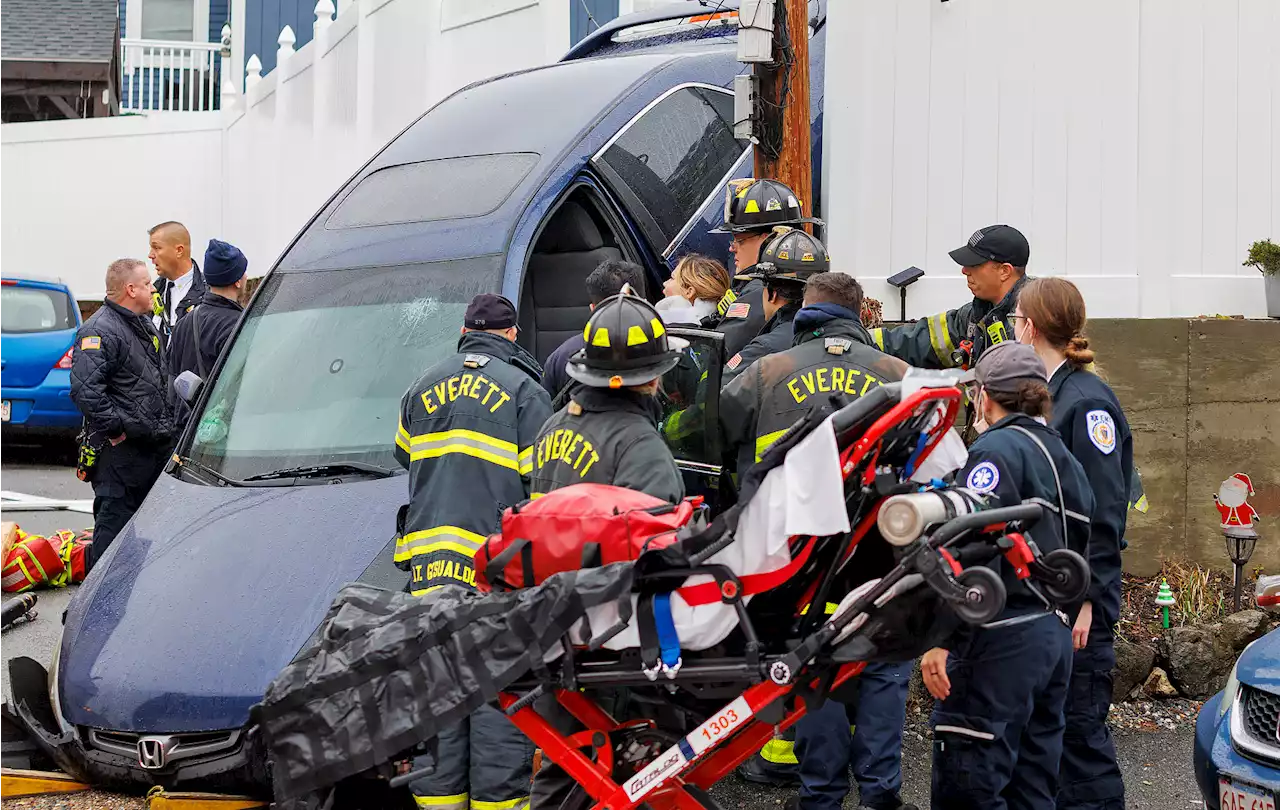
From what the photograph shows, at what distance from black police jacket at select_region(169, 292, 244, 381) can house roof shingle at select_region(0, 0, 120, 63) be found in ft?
58.9

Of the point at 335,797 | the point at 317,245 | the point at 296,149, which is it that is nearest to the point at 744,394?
the point at 335,797

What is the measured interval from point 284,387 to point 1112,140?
4.66 m

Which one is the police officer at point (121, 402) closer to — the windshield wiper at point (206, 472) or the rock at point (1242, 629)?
the windshield wiper at point (206, 472)

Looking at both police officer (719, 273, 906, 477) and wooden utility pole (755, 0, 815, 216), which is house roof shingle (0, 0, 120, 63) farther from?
police officer (719, 273, 906, 477)

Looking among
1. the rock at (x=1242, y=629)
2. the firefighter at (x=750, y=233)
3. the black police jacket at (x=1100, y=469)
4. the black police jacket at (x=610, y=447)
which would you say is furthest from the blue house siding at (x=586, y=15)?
the black police jacket at (x=610, y=447)

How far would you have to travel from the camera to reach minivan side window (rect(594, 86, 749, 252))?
7387 millimetres

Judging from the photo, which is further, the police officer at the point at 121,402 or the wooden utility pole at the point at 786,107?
the police officer at the point at 121,402

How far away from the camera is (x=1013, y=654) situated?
4.52 metres

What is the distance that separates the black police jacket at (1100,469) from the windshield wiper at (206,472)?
3.28m

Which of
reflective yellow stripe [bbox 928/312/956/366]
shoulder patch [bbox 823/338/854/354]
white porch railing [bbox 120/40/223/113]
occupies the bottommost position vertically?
shoulder patch [bbox 823/338/854/354]

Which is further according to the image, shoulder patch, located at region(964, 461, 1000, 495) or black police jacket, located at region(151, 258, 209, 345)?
black police jacket, located at region(151, 258, 209, 345)

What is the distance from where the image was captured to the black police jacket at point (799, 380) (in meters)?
5.27

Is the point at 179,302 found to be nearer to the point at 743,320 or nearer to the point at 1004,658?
the point at 743,320

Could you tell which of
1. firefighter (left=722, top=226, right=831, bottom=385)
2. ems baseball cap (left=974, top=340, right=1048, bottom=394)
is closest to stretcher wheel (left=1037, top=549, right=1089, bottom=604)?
ems baseball cap (left=974, top=340, right=1048, bottom=394)
